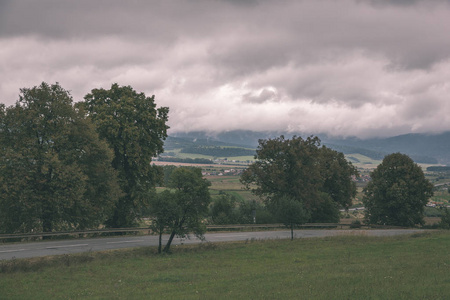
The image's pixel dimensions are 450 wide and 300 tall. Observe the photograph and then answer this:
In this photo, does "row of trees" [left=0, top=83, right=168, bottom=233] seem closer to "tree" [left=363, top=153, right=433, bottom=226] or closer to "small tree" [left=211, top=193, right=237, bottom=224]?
"small tree" [left=211, top=193, right=237, bottom=224]

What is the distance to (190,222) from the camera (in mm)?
27672

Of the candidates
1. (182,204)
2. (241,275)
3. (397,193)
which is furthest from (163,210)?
(397,193)

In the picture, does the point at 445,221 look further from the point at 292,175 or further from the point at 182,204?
the point at 182,204

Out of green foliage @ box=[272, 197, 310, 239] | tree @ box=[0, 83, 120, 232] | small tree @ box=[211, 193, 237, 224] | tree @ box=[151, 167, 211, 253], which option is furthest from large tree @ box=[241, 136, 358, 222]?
tree @ box=[0, 83, 120, 232]

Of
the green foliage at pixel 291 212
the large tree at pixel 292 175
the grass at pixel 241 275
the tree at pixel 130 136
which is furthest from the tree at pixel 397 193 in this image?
the tree at pixel 130 136

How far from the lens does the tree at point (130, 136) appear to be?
121 ft

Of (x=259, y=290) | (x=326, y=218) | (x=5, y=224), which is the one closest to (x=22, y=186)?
(x=5, y=224)

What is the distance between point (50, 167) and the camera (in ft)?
99.6

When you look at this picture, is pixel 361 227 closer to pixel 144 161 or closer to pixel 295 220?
pixel 295 220

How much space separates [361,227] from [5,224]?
152ft

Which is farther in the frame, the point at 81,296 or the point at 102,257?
the point at 102,257

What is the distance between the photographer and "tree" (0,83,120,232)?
29406 millimetres

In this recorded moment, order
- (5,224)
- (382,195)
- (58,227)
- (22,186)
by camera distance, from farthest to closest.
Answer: (382,195), (58,227), (5,224), (22,186)

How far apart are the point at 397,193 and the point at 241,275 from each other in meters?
44.2
